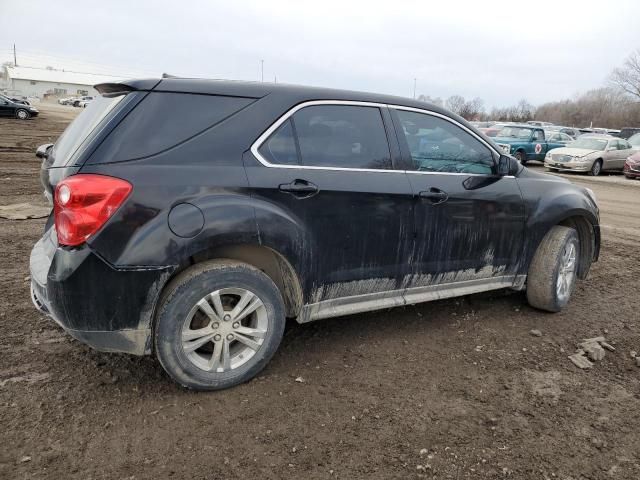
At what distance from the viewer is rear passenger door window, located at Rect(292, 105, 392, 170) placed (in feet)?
10.5

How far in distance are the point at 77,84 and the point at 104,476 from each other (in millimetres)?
132281

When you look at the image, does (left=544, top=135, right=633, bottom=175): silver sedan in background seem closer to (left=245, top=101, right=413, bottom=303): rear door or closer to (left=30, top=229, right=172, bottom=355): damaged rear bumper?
(left=245, top=101, right=413, bottom=303): rear door

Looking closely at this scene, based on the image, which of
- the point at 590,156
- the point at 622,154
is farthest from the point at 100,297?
the point at 622,154

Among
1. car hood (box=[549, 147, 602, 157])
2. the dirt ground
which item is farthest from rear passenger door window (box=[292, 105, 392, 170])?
car hood (box=[549, 147, 602, 157])

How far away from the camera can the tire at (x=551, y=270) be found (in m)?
4.34

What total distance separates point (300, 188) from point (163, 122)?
85 centimetres

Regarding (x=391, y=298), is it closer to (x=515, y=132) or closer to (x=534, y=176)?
(x=534, y=176)

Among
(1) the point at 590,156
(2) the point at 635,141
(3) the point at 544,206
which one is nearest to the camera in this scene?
(3) the point at 544,206

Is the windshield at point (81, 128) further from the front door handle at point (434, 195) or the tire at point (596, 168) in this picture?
the tire at point (596, 168)

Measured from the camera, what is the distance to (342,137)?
11.0 ft

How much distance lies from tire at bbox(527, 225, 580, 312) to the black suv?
689 mm

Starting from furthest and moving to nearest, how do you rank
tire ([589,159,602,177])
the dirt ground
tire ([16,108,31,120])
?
tire ([16,108,31,120]) → tire ([589,159,602,177]) → the dirt ground

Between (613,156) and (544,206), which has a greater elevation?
(613,156)

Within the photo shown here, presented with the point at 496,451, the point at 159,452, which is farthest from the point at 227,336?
the point at 496,451
